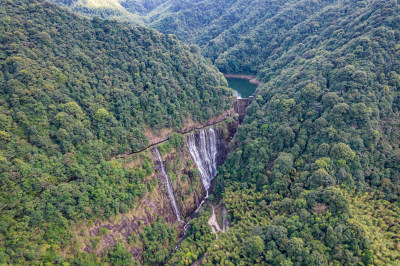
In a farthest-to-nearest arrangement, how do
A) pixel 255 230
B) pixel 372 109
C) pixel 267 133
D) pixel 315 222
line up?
pixel 267 133
pixel 372 109
pixel 255 230
pixel 315 222

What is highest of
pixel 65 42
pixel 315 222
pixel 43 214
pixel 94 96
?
pixel 65 42

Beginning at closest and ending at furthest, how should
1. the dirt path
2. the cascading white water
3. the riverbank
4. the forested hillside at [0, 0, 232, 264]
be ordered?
1. the forested hillside at [0, 0, 232, 264]
2. the dirt path
3. the cascading white water
4. the riverbank

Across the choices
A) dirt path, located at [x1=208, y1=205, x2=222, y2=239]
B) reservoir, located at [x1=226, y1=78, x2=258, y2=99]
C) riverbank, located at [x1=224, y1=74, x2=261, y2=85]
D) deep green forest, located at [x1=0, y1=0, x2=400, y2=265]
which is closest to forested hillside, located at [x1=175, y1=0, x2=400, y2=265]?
deep green forest, located at [x1=0, y1=0, x2=400, y2=265]

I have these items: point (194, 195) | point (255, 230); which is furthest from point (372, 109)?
point (194, 195)

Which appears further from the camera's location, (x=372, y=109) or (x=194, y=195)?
(x=194, y=195)

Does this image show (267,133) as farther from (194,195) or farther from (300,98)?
(194,195)

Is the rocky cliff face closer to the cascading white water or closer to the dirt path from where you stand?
the cascading white water

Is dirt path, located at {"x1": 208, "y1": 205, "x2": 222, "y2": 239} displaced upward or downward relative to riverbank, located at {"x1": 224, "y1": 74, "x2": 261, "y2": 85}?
downward
